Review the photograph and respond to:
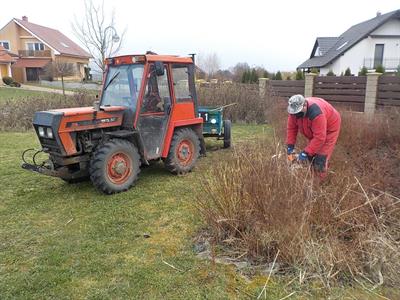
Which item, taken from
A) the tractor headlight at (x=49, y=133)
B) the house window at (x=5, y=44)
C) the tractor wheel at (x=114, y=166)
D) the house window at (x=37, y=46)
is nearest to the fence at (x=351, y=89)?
the tractor wheel at (x=114, y=166)

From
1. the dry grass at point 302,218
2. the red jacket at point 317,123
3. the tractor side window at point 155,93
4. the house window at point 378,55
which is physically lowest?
the dry grass at point 302,218

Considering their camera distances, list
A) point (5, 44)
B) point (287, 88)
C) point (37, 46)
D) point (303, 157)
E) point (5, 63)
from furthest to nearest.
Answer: point (5, 44), point (37, 46), point (5, 63), point (287, 88), point (303, 157)

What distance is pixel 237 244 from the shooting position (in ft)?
11.9

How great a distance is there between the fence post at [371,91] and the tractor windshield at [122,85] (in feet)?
30.2

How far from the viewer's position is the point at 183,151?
6.48 meters

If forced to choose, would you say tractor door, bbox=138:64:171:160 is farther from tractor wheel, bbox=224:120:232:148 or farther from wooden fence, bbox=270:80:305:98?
wooden fence, bbox=270:80:305:98

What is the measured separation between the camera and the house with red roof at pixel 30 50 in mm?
40438

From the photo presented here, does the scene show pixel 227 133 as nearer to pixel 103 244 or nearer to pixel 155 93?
pixel 155 93

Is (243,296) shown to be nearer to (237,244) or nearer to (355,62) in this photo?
(237,244)

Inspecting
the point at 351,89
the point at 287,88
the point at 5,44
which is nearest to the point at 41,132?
the point at 351,89

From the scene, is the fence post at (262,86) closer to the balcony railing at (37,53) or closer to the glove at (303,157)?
the glove at (303,157)

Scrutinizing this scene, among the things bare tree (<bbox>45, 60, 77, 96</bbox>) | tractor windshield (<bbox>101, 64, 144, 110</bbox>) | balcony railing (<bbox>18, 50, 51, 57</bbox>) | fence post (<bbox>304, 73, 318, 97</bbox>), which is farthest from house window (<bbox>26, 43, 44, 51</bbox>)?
tractor windshield (<bbox>101, 64, 144, 110</bbox>)

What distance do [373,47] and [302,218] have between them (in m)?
30.1

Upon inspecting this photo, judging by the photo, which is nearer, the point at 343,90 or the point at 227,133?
the point at 227,133
